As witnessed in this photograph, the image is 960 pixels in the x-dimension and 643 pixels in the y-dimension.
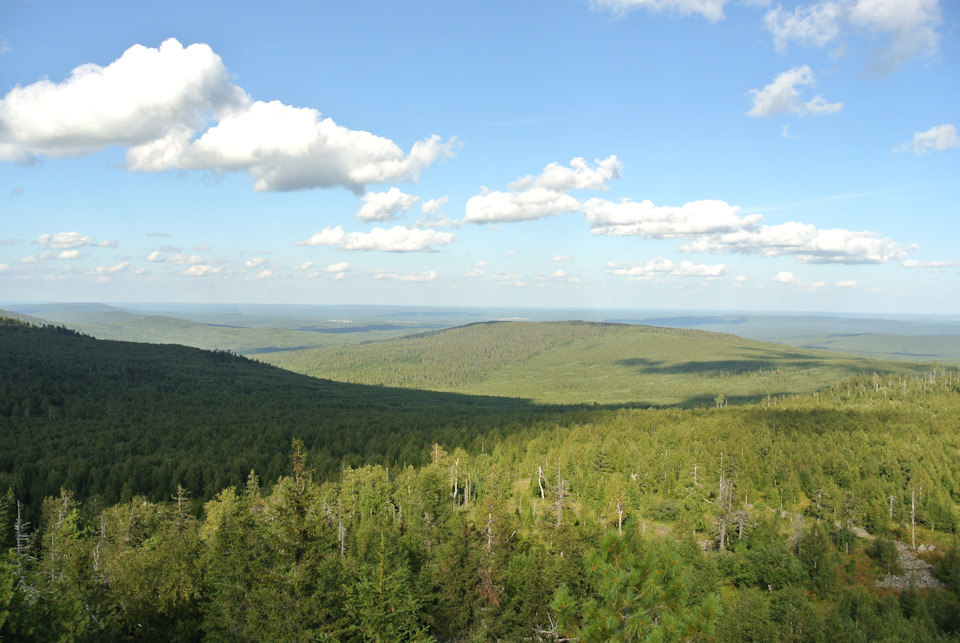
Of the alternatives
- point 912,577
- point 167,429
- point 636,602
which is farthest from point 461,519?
point 167,429

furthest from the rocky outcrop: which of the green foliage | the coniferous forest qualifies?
the green foliage

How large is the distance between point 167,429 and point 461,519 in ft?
332

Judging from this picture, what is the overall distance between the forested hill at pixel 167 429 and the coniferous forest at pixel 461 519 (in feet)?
2.49

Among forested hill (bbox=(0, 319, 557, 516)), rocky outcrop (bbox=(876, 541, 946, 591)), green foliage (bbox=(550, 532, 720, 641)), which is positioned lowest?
rocky outcrop (bbox=(876, 541, 946, 591))

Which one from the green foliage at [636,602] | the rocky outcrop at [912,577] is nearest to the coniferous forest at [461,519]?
the green foliage at [636,602]

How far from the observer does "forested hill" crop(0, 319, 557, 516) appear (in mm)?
88688

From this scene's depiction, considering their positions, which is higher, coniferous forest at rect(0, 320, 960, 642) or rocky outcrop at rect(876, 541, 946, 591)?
coniferous forest at rect(0, 320, 960, 642)

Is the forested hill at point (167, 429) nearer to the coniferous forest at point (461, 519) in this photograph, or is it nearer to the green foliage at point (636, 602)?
the coniferous forest at point (461, 519)

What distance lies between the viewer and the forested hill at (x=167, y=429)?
291 feet

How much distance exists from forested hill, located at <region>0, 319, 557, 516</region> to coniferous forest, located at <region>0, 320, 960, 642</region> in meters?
0.76

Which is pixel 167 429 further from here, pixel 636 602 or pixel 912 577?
pixel 912 577

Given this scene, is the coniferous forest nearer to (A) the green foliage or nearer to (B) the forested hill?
(A) the green foliage

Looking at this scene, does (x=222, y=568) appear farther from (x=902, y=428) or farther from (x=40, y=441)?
(x=902, y=428)

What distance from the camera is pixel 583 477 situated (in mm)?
94125
